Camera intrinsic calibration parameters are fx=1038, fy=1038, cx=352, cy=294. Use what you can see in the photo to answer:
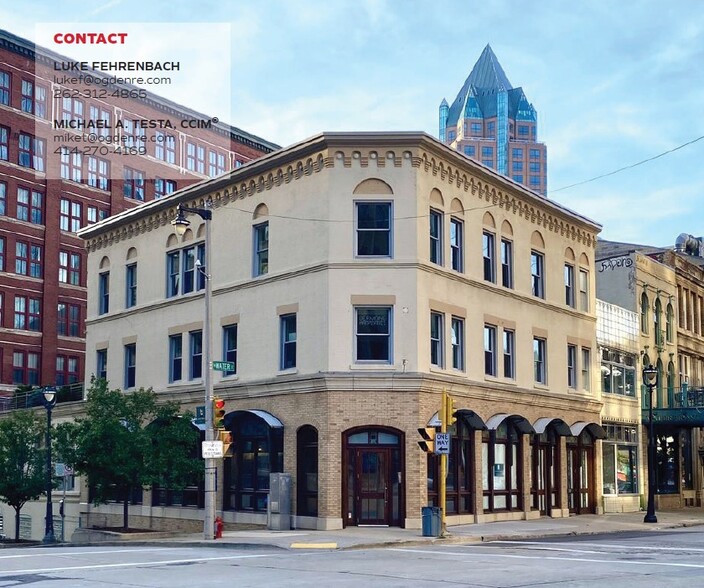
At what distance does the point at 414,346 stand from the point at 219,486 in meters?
9.13

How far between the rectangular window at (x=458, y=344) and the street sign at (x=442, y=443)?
23.2 feet

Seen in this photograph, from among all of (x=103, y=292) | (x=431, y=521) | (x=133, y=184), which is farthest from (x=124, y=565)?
(x=133, y=184)

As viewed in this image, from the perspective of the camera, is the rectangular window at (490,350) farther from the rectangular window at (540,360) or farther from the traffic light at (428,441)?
the traffic light at (428,441)

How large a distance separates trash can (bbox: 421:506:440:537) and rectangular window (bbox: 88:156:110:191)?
52.7 meters

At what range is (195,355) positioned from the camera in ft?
127

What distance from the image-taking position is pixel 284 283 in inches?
1340

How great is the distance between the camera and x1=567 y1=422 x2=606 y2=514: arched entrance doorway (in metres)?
40.8

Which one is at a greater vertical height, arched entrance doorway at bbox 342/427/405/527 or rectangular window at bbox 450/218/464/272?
rectangular window at bbox 450/218/464/272

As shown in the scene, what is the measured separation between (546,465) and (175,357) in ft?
48.1

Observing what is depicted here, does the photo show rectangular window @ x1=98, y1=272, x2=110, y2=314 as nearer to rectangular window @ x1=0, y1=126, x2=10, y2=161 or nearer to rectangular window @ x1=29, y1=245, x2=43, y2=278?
rectangular window @ x1=29, y1=245, x2=43, y2=278

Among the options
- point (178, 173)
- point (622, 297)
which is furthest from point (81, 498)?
point (178, 173)

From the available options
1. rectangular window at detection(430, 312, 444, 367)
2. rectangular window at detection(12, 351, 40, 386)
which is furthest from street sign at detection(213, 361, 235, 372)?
Result: rectangular window at detection(12, 351, 40, 386)

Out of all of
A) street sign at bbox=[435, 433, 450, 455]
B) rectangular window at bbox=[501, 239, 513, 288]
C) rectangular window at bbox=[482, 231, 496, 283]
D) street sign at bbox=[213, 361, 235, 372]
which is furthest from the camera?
rectangular window at bbox=[501, 239, 513, 288]

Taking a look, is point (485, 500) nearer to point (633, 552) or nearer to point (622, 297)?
point (633, 552)
